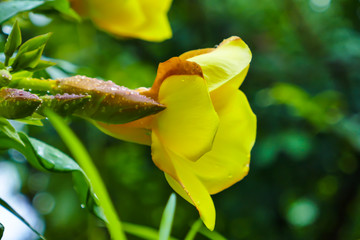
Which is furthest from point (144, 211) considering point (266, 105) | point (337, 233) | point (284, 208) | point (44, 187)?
point (337, 233)

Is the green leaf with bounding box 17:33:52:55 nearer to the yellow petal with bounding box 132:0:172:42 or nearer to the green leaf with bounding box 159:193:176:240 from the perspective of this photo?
the green leaf with bounding box 159:193:176:240

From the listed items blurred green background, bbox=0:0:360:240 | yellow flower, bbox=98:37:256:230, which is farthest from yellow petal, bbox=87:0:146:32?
blurred green background, bbox=0:0:360:240

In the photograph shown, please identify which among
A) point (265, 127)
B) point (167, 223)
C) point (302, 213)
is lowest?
point (302, 213)

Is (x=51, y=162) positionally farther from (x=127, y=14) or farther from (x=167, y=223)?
(x=127, y=14)

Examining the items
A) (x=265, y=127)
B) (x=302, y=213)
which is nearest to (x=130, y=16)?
(x=265, y=127)

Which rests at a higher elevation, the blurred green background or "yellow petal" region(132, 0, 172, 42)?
"yellow petal" region(132, 0, 172, 42)

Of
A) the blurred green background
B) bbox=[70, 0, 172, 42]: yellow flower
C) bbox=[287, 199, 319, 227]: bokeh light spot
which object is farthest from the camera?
→ bbox=[287, 199, 319, 227]: bokeh light spot
